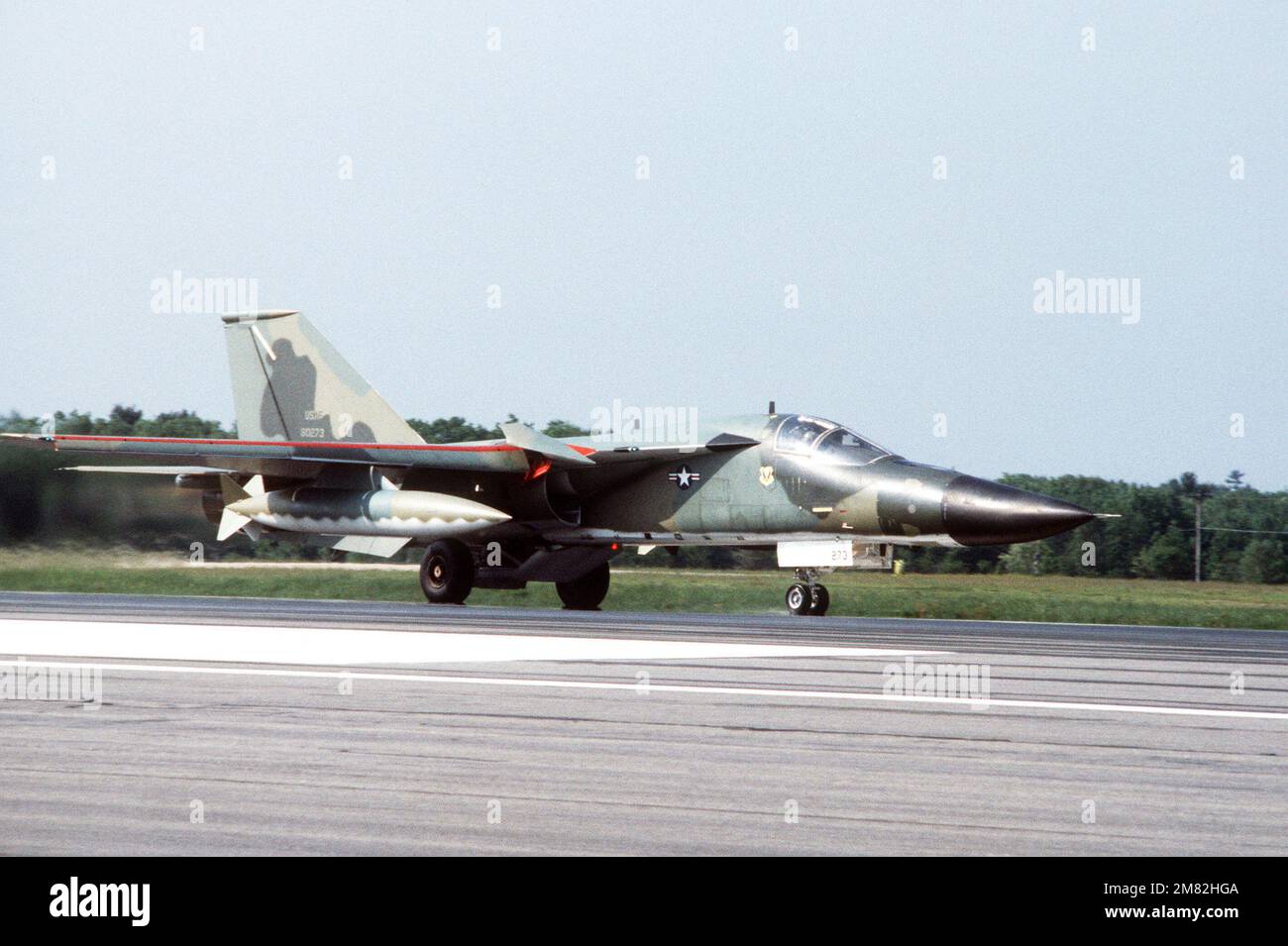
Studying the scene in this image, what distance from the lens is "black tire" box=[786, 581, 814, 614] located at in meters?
22.1

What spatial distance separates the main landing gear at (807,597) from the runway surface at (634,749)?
725cm

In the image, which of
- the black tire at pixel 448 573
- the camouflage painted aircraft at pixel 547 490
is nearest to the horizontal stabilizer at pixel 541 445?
the camouflage painted aircraft at pixel 547 490

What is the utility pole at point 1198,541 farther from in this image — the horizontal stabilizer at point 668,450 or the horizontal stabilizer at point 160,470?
the horizontal stabilizer at point 160,470

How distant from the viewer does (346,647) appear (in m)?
14.5

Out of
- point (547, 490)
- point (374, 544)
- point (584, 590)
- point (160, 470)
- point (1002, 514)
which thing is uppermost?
point (160, 470)

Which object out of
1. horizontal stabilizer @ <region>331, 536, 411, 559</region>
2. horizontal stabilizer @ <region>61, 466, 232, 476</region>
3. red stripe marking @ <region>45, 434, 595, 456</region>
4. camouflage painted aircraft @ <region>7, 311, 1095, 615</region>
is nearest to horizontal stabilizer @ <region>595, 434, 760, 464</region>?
camouflage painted aircraft @ <region>7, 311, 1095, 615</region>

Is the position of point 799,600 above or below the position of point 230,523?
below

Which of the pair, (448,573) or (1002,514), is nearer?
(1002,514)

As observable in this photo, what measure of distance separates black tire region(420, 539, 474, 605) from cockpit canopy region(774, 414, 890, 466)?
5.76 metres

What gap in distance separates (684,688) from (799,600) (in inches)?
459

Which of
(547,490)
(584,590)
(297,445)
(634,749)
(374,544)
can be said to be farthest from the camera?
(584,590)

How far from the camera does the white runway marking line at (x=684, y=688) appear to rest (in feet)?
31.7

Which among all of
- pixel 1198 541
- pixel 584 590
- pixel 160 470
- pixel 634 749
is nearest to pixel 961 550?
pixel 1198 541

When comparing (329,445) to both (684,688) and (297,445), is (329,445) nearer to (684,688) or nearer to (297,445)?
(297,445)
